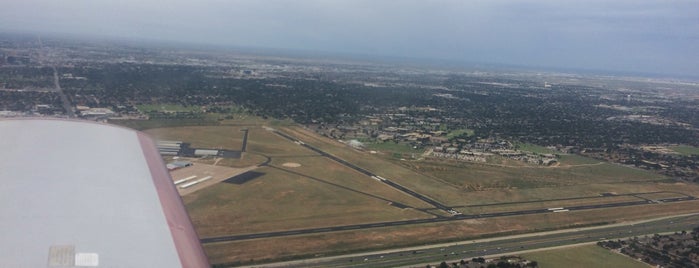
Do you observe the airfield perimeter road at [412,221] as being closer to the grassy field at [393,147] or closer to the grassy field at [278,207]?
Result: the grassy field at [278,207]

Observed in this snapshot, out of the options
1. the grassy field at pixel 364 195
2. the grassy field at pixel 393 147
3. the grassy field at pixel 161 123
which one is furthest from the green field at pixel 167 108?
the grassy field at pixel 393 147

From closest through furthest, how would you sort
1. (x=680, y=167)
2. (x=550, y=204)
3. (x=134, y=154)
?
1. (x=134, y=154)
2. (x=550, y=204)
3. (x=680, y=167)

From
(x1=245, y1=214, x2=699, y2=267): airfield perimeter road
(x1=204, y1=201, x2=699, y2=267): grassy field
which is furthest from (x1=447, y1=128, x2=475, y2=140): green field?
(x1=245, y1=214, x2=699, y2=267): airfield perimeter road

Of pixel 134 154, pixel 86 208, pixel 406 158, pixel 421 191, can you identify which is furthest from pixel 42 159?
pixel 406 158

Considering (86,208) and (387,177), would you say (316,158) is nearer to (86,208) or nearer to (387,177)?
(387,177)

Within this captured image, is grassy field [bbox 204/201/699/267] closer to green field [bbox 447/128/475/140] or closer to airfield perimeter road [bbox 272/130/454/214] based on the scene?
airfield perimeter road [bbox 272/130/454/214]

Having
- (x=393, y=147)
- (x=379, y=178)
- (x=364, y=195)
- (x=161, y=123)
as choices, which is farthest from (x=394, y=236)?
(x=161, y=123)
